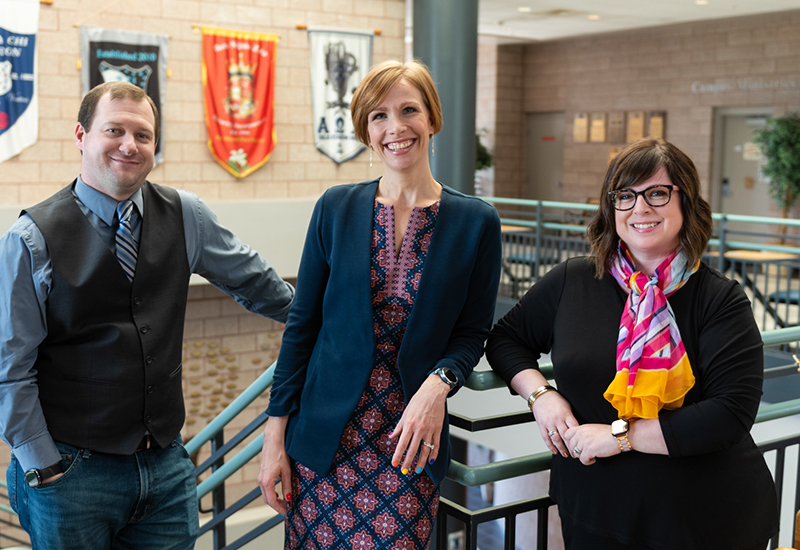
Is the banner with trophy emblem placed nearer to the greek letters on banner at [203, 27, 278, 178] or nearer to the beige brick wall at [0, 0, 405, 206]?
the beige brick wall at [0, 0, 405, 206]

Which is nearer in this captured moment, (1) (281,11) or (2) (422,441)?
(2) (422,441)

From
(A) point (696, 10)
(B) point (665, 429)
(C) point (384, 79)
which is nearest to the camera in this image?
(B) point (665, 429)

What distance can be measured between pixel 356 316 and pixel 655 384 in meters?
0.60

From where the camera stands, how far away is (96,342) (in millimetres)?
1734

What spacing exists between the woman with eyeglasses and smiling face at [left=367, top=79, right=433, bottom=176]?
0.41 metres

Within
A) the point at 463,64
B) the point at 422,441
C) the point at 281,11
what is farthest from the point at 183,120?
the point at 422,441

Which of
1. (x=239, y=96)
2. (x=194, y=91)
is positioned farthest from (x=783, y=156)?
(x=194, y=91)

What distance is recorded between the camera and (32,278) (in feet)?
5.48

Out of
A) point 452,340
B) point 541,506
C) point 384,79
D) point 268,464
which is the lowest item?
point 541,506

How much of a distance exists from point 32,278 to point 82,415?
324 millimetres

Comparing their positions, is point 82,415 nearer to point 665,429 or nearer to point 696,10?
point 665,429

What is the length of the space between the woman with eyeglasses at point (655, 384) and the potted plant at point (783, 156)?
9573mm

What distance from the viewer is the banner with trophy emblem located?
28.1ft

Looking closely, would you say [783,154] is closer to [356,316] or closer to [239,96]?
[239,96]
